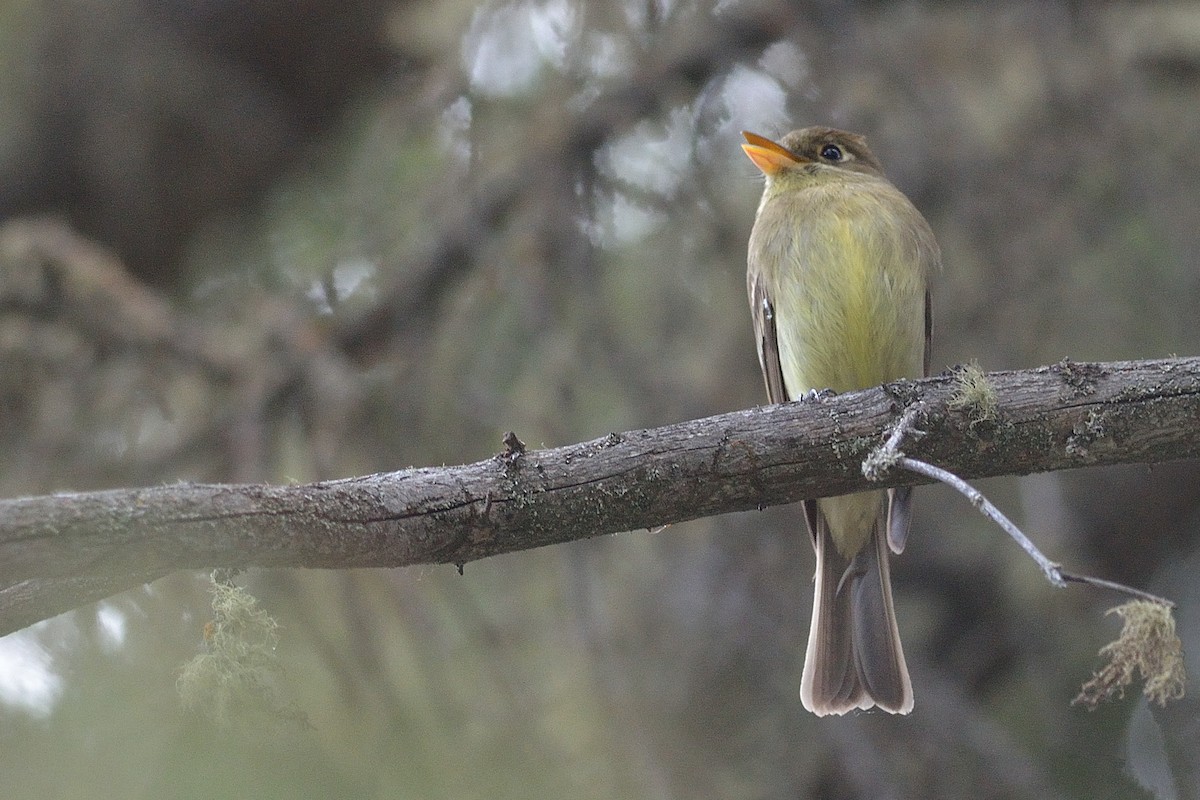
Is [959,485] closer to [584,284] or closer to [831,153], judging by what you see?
[584,284]

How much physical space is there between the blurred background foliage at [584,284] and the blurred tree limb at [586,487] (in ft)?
3.81

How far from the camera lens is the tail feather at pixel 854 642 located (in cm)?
427

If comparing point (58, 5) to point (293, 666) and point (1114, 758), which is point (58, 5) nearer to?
point (293, 666)

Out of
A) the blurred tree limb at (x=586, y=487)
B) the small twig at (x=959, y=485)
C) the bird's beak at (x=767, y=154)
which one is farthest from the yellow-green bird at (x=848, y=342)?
the small twig at (x=959, y=485)

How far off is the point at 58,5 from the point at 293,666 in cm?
289

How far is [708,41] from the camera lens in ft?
16.7

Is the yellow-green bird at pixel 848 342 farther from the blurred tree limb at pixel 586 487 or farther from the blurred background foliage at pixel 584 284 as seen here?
the blurred tree limb at pixel 586 487

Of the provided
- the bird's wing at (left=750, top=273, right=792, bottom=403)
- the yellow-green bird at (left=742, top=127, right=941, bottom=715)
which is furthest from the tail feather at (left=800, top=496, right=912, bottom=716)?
the bird's wing at (left=750, top=273, right=792, bottom=403)

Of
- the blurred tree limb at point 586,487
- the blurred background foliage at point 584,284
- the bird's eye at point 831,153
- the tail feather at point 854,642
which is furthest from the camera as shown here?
the bird's eye at point 831,153

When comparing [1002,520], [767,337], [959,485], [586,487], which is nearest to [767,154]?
[767,337]

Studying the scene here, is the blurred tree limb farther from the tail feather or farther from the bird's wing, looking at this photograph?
the bird's wing

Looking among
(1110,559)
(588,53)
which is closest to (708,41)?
(588,53)

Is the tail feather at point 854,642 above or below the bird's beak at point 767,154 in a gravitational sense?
below

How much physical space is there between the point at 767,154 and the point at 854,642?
1.88 metres
